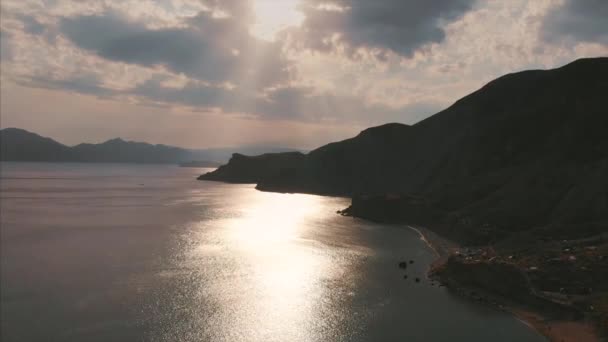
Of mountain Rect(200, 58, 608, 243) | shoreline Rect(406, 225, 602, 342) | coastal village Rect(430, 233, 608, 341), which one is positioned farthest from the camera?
mountain Rect(200, 58, 608, 243)

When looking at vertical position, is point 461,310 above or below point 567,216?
below

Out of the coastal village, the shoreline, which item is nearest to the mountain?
the coastal village

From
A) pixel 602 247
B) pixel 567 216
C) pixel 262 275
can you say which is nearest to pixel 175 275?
pixel 262 275

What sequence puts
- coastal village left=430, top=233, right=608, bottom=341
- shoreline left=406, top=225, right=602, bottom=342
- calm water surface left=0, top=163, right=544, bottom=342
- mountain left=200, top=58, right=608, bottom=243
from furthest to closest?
mountain left=200, top=58, right=608, bottom=243 < coastal village left=430, top=233, right=608, bottom=341 < calm water surface left=0, top=163, right=544, bottom=342 < shoreline left=406, top=225, right=602, bottom=342

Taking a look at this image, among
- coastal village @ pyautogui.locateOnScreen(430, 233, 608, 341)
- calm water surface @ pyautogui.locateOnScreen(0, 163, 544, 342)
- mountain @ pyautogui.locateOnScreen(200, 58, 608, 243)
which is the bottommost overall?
calm water surface @ pyautogui.locateOnScreen(0, 163, 544, 342)

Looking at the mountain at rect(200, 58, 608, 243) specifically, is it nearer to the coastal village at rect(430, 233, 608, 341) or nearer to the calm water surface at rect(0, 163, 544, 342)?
the calm water surface at rect(0, 163, 544, 342)

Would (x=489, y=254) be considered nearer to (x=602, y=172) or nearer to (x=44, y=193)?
(x=602, y=172)

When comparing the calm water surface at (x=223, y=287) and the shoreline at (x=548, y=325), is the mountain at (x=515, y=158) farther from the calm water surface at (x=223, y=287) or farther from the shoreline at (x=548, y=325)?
the shoreline at (x=548, y=325)
